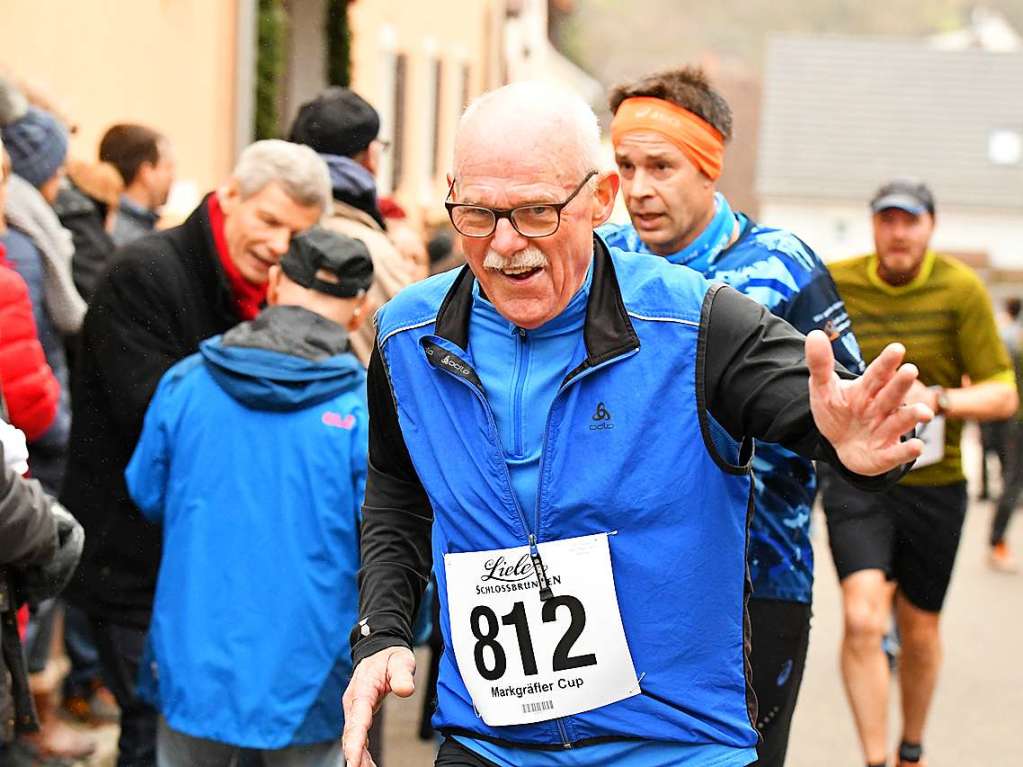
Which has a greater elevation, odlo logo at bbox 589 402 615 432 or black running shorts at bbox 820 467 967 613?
odlo logo at bbox 589 402 615 432

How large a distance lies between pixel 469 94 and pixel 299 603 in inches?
779

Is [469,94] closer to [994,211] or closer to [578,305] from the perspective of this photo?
[578,305]

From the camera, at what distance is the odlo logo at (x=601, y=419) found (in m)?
3.20

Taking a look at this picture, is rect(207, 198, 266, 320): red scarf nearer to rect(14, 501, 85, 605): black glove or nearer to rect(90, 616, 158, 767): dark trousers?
rect(90, 616, 158, 767): dark trousers

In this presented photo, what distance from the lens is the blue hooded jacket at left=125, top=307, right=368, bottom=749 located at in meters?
4.67

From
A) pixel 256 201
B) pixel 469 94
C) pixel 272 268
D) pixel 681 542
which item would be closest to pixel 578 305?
pixel 681 542

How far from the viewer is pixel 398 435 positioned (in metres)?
3.59

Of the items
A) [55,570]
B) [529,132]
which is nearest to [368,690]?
[529,132]

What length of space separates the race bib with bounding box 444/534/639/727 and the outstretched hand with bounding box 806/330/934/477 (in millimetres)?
570

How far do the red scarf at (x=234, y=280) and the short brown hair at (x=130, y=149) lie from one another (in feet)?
7.54

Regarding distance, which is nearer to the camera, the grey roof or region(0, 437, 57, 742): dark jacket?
region(0, 437, 57, 742): dark jacket

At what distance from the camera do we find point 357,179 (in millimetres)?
6367

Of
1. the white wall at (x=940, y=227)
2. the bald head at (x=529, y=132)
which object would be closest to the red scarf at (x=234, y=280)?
the bald head at (x=529, y=132)

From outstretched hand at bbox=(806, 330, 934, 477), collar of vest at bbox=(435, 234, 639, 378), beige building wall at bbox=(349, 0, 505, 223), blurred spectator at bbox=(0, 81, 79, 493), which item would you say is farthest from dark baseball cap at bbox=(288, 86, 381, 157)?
beige building wall at bbox=(349, 0, 505, 223)
